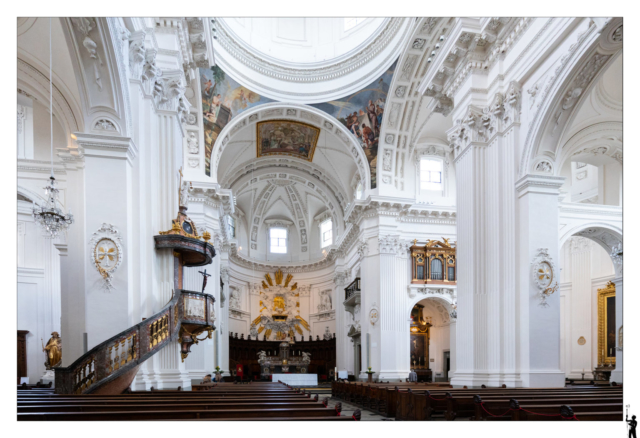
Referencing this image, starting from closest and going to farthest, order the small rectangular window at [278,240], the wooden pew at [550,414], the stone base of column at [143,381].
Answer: the wooden pew at [550,414], the stone base of column at [143,381], the small rectangular window at [278,240]

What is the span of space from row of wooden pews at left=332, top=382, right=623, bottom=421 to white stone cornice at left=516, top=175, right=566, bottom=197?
3418mm

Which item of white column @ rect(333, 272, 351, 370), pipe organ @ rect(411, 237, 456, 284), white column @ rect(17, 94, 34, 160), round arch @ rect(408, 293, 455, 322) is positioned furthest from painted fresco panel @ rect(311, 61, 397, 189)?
white column @ rect(17, 94, 34, 160)

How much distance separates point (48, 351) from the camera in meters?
14.1

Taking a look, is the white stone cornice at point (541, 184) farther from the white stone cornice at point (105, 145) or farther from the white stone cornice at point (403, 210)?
the white stone cornice at point (403, 210)

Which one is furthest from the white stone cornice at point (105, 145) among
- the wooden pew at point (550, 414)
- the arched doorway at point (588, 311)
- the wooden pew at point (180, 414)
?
the arched doorway at point (588, 311)

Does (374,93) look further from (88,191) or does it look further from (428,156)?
(88,191)

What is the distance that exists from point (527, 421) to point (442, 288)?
1607 centimetres

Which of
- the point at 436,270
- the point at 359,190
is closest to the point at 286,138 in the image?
the point at 359,190

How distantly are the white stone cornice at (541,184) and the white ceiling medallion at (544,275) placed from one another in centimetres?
106

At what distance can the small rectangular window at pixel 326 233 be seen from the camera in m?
31.8

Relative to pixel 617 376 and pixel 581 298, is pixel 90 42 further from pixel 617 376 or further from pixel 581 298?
pixel 581 298

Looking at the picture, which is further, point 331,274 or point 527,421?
point 331,274

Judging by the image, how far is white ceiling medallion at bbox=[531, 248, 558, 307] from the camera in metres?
10.0

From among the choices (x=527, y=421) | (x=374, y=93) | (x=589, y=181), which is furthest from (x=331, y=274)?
(x=527, y=421)
